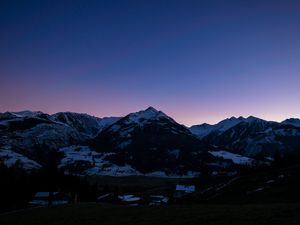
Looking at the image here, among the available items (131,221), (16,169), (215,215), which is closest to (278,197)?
(215,215)

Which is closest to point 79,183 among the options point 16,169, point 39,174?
point 39,174

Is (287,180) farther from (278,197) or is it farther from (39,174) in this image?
(39,174)

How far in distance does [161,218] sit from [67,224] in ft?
41.1

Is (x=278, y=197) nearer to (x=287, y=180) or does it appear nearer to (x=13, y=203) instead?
(x=287, y=180)

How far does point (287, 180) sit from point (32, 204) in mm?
87489

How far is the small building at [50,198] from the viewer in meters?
125

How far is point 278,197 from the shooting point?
2697 inches

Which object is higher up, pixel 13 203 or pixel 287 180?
pixel 287 180

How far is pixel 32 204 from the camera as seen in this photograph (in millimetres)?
122188

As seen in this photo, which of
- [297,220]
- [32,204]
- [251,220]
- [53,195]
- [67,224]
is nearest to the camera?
[297,220]

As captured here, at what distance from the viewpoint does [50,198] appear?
125 m

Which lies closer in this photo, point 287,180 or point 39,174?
point 287,180

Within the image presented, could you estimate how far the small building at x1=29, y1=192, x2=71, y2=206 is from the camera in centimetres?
12521

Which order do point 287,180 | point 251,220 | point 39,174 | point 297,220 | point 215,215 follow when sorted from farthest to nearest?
1. point 39,174
2. point 287,180
3. point 215,215
4. point 251,220
5. point 297,220
